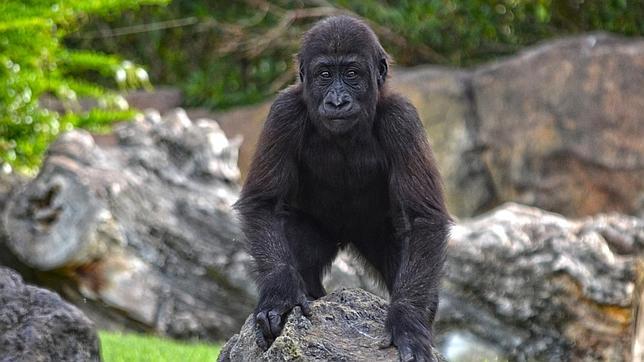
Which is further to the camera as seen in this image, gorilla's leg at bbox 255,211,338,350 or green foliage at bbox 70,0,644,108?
green foliage at bbox 70,0,644,108

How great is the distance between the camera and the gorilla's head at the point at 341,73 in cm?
560

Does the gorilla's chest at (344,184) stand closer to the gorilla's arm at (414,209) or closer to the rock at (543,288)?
the gorilla's arm at (414,209)

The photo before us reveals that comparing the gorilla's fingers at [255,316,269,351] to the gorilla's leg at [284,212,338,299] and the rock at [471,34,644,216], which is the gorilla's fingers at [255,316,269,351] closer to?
the gorilla's leg at [284,212,338,299]

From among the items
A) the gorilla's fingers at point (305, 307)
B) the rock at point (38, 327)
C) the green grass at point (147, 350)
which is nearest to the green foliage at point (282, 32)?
the green grass at point (147, 350)

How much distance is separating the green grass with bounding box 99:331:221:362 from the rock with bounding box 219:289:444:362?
1.67 metres

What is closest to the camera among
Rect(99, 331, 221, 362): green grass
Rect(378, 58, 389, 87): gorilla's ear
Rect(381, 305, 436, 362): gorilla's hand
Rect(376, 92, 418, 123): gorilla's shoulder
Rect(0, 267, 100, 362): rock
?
Rect(381, 305, 436, 362): gorilla's hand

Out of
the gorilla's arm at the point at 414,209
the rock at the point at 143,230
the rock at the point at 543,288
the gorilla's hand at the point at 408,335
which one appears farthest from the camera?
the rock at the point at 143,230

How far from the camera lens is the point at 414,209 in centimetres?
561

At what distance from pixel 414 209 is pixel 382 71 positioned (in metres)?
0.76

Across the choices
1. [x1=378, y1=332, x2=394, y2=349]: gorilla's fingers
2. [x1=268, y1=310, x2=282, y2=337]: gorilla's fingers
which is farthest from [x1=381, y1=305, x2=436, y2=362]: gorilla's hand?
[x1=268, y1=310, x2=282, y2=337]: gorilla's fingers

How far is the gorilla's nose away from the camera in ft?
18.2

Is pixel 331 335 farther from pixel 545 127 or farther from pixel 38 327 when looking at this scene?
pixel 545 127

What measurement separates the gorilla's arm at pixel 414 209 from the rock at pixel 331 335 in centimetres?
12

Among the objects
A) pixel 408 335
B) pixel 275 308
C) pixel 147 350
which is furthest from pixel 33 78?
pixel 408 335
